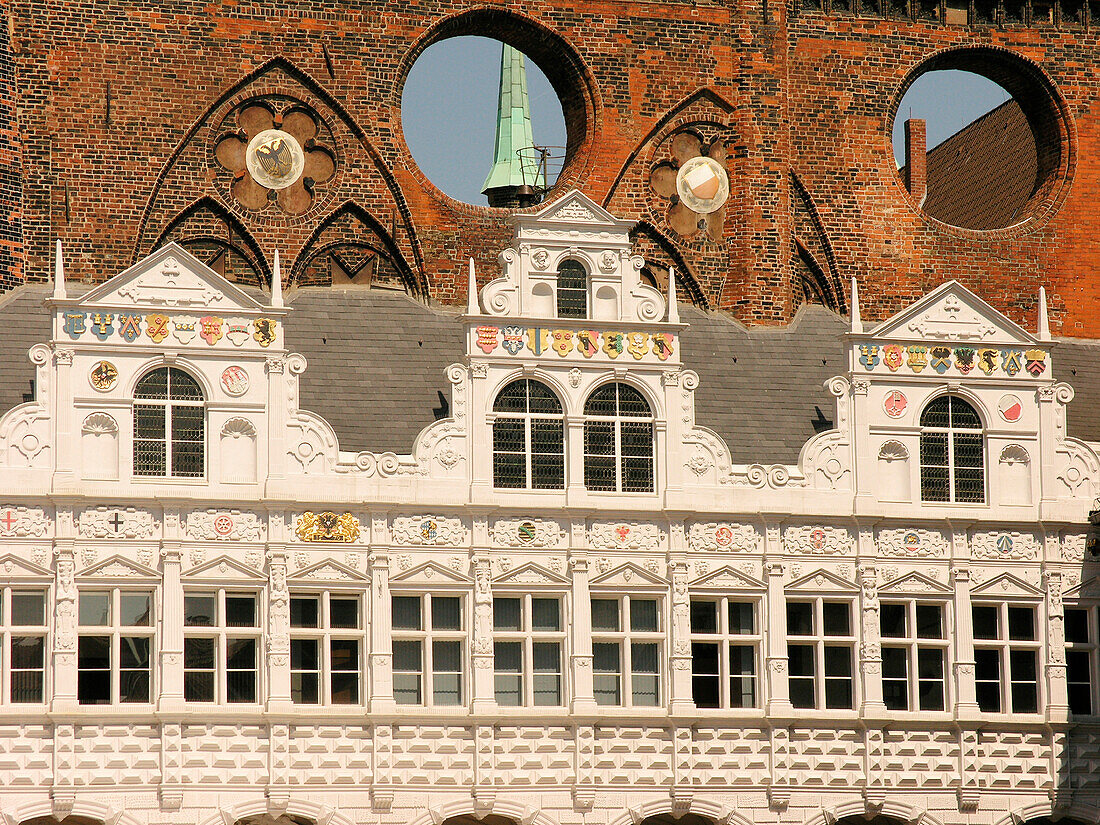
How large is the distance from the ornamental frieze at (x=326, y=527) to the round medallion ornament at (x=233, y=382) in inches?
91.4

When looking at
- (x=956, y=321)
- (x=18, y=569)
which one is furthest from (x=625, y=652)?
(x=18, y=569)

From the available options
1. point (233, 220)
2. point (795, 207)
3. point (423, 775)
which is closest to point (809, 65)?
point (795, 207)

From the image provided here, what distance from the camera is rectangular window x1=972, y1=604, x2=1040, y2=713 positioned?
1714 inches

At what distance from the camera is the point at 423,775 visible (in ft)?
134

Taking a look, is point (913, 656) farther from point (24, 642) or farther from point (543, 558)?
point (24, 642)

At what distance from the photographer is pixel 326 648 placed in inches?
1613

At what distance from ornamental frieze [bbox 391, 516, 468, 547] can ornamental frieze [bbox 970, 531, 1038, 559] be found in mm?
9208

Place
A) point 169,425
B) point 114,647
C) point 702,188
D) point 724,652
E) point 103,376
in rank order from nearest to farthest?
point 114,647 < point 103,376 < point 169,425 < point 724,652 < point 702,188

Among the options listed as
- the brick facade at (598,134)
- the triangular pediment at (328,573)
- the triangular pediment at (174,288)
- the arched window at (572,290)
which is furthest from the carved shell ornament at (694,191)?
the triangular pediment at (328,573)

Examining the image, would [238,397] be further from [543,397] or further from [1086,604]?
[1086,604]

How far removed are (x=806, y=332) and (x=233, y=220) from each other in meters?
11.7

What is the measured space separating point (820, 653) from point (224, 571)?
10.4m

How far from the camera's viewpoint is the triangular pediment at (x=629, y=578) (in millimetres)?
42188

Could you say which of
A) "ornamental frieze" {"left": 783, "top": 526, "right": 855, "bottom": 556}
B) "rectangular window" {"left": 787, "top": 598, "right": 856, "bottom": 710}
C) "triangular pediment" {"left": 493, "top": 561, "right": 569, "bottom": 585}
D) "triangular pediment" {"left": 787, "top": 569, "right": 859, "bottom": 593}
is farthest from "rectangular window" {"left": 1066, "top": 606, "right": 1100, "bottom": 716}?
"triangular pediment" {"left": 493, "top": 561, "right": 569, "bottom": 585}
